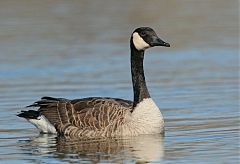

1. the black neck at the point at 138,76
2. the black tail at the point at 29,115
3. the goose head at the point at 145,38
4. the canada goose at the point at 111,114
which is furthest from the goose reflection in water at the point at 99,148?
the goose head at the point at 145,38

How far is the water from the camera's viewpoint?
47.1 feet

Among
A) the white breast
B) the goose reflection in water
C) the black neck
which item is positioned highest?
the black neck

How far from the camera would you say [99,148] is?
14.6 m

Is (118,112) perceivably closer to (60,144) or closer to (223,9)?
(60,144)

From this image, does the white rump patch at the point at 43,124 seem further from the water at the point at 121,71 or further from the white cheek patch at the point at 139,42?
the white cheek patch at the point at 139,42

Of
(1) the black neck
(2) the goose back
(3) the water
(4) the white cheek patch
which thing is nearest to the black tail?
(2) the goose back

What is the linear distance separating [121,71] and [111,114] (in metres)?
6.57

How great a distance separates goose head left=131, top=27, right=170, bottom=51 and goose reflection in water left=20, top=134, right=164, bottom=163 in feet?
5.18

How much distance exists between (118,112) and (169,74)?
6.03m

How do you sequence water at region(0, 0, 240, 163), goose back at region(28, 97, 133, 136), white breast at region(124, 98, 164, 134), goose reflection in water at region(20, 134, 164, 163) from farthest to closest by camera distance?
goose back at region(28, 97, 133, 136), white breast at region(124, 98, 164, 134), water at region(0, 0, 240, 163), goose reflection in water at region(20, 134, 164, 163)

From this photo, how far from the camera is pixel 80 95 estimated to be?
19.2m

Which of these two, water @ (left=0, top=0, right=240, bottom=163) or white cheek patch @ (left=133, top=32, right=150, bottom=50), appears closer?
water @ (left=0, top=0, right=240, bottom=163)

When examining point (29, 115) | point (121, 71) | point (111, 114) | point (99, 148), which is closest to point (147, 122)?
point (111, 114)

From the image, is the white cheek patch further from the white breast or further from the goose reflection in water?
the goose reflection in water
